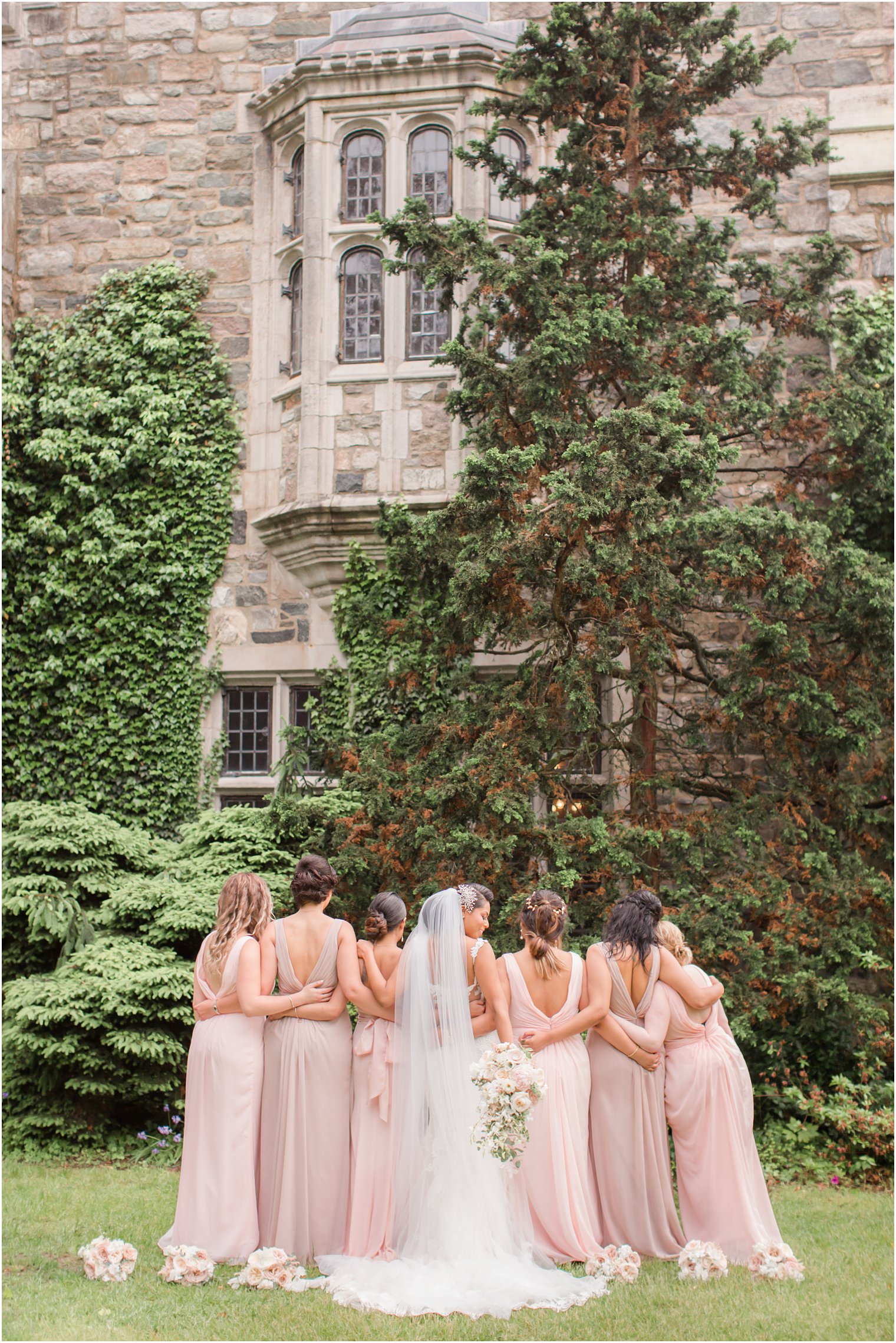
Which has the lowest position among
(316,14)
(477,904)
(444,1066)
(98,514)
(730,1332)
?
(730,1332)

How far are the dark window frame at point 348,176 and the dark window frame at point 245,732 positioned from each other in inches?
165

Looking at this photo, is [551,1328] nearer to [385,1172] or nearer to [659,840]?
[385,1172]

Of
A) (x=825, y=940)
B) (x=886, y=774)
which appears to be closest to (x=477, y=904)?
(x=825, y=940)

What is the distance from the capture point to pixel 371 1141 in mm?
5801

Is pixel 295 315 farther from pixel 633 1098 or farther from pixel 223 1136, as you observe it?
pixel 633 1098

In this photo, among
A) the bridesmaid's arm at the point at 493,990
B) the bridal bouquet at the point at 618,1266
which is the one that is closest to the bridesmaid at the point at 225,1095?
the bridesmaid's arm at the point at 493,990

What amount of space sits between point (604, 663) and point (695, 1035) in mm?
3006

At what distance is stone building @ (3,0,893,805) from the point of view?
34.5 ft

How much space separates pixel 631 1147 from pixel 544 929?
1.13m

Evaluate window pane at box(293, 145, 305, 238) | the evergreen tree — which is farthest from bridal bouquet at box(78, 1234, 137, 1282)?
window pane at box(293, 145, 305, 238)

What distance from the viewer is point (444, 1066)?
5.62 m

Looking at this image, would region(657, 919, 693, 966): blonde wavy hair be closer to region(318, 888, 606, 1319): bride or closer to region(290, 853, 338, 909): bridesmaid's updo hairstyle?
region(318, 888, 606, 1319): bride

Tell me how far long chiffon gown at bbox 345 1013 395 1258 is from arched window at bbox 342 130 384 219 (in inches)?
296

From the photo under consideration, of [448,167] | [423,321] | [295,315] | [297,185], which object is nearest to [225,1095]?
[423,321]
